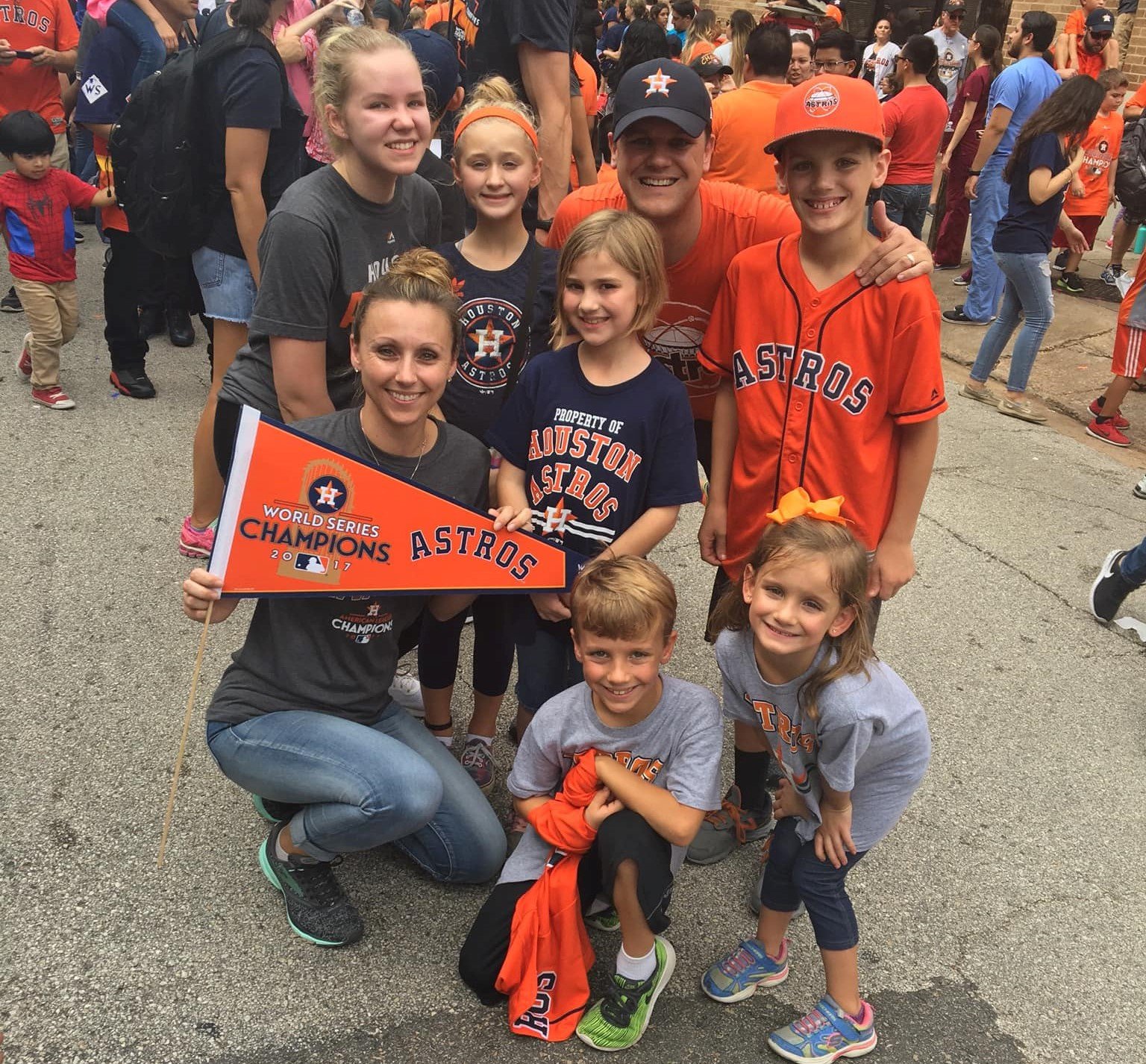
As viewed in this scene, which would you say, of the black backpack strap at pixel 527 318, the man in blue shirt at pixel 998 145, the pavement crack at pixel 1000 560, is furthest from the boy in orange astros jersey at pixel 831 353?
the man in blue shirt at pixel 998 145

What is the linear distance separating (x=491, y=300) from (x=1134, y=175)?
597 cm

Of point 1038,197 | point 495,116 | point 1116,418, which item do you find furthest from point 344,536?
point 1116,418

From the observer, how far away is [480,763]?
Result: 304 cm

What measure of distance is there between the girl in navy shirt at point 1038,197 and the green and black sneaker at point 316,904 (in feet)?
18.0

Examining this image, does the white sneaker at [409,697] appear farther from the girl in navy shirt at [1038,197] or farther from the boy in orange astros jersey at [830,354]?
the girl in navy shirt at [1038,197]

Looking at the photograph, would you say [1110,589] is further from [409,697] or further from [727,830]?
[409,697]

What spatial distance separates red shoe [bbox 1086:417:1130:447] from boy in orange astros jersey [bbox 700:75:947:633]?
4.31m

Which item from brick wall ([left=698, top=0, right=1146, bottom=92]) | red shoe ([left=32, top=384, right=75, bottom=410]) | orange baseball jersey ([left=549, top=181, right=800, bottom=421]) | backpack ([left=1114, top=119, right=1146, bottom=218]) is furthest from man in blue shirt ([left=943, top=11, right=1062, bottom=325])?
red shoe ([left=32, top=384, right=75, bottom=410])

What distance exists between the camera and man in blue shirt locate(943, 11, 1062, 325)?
7344 millimetres

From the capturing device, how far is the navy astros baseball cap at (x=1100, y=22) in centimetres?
868

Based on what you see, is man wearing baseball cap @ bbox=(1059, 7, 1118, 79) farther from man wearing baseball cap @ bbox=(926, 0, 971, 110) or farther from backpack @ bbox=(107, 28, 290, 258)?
backpack @ bbox=(107, 28, 290, 258)

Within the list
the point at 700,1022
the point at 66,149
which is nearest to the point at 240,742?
the point at 700,1022

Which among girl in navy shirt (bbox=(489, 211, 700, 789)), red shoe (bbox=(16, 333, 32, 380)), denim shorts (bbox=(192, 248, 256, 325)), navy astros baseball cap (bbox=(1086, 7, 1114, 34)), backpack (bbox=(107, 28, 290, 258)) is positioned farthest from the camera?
navy astros baseball cap (bbox=(1086, 7, 1114, 34))

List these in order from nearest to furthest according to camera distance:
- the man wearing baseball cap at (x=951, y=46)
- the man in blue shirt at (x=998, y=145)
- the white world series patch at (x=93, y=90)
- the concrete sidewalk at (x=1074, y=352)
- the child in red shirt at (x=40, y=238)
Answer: the child in red shirt at (x=40, y=238) < the white world series patch at (x=93, y=90) < the concrete sidewalk at (x=1074, y=352) < the man in blue shirt at (x=998, y=145) < the man wearing baseball cap at (x=951, y=46)
